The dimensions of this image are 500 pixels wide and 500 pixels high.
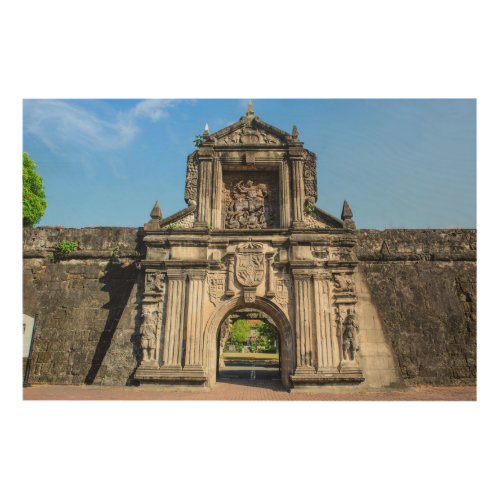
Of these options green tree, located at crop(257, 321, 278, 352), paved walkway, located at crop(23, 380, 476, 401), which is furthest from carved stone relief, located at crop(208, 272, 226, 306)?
green tree, located at crop(257, 321, 278, 352)

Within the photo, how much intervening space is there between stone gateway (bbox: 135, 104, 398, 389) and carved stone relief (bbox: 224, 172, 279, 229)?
0.04 meters

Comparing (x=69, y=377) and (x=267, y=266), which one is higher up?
(x=267, y=266)

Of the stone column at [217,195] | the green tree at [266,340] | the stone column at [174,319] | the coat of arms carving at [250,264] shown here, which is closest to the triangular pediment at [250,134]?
the stone column at [217,195]

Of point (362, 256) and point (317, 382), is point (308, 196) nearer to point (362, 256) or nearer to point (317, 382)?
point (362, 256)

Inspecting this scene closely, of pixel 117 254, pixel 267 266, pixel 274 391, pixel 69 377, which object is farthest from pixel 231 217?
pixel 69 377

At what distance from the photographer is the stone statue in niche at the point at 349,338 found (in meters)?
9.98

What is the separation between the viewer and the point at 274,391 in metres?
9.93

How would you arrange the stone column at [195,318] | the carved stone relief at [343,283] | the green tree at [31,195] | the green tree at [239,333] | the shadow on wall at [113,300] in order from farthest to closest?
the green tree at [239,333] → the green tree at [31,195] → the shadow on wall at [113,300] → the carved stone relief at [343,283] → the stone column at [195,318]

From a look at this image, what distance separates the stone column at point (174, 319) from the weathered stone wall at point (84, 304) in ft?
3.49

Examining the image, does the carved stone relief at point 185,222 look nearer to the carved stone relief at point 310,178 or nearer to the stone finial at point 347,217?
the carved stone relief at point 310,178

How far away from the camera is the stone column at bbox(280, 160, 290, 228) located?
11.3 metres

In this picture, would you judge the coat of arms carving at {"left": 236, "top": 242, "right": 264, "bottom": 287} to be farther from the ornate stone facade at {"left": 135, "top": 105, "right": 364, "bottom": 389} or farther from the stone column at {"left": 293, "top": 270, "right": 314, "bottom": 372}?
the stone column at {"left": 293, "top": 270, "right": 314, "bottom": 372}

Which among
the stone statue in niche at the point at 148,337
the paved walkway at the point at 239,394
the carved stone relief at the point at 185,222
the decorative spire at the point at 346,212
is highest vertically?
the decorative spire at the point at 346,212

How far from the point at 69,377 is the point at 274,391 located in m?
6.16
